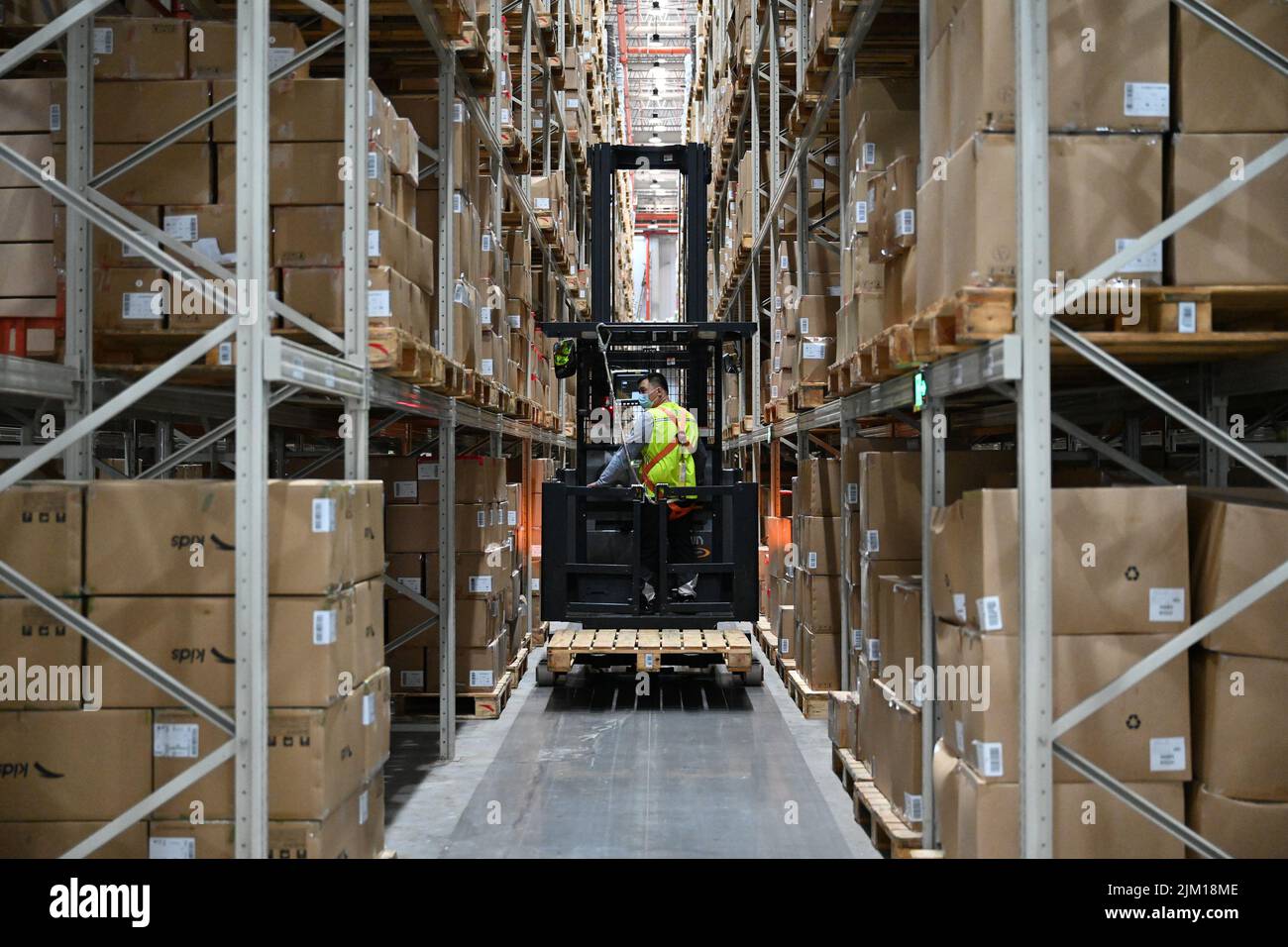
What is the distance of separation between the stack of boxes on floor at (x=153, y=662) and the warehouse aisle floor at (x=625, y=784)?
1404 mm

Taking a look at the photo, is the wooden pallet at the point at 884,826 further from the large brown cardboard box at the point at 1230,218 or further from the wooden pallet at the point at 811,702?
the large brown cardboard box at the point at 1230,218

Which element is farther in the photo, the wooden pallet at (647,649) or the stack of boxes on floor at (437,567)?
the wooden pallet at (647,649)

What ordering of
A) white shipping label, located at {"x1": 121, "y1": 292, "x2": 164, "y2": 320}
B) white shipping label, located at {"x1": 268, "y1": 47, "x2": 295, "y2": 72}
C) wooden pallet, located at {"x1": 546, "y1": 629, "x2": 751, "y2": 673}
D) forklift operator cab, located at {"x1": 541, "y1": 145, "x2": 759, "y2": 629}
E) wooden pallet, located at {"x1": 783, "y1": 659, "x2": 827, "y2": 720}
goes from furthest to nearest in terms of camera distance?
forklift operator cab, located at {"x1": 541, "y1": 145, "x2": 759, "y2": 629}
wooden pallet, located at {"x1": 546, "y1": 629, "x2": 751, "y2": 673}
wooden pallet, located at {"x1": 783, "y1": 659, "x2": 827, "y2": 720}
white shipping label, located at {"x1": 268, "y1": 47, "x2": 295, "y2": 72}
white shipping label, located at {"x1": 121, "y1": 292, "x2": 164, "y2": 320}

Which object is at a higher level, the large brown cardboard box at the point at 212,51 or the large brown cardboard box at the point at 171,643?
the large brown cardboard box at the point at 212,51

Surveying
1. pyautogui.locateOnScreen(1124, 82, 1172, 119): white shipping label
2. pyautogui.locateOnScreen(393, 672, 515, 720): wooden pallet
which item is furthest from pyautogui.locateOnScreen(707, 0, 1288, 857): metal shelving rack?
pyautogui.locateOnScreen(393, 672, 515, 720): wooden pallet

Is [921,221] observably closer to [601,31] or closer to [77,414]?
[77,414]

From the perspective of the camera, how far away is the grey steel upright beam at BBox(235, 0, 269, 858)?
3322mm

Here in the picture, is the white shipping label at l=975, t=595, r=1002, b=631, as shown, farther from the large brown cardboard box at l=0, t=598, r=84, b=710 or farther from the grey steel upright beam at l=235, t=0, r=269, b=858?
the large brown cardboard box at l=0, t=598, r=84, b=710

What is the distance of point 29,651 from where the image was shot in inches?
135

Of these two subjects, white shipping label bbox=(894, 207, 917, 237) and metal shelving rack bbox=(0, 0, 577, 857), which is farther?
white shipping label bbox=(894, 207, 917, 237)

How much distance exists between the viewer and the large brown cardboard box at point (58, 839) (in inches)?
134

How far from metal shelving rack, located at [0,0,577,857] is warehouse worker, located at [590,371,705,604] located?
Answer: 98.4 inches

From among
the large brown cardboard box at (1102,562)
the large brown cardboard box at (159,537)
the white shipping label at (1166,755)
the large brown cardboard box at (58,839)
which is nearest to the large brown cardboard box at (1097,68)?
the large brown cardboard box at (1102,562)

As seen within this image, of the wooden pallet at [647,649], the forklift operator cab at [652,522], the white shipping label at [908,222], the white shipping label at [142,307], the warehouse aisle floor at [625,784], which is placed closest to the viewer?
the white shipping label at [142,307]
